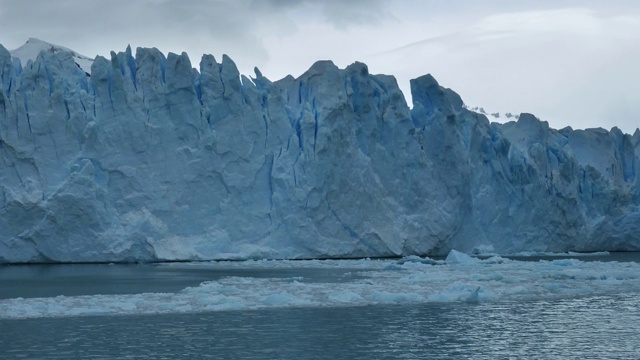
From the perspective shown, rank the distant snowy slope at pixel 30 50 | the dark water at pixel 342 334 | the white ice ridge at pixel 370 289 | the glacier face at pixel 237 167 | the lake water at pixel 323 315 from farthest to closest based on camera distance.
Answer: the distant snowy slope at pixel 30 50
the glacier face at pixel 237 167
the white ice ridge at pixel 370 289
the lake water at pixel 323 315
the dark water at pixel 342 334

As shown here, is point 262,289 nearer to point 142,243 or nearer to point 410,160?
point 142,243

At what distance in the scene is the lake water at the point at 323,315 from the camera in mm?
9953

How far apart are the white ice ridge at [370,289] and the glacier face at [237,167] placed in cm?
292

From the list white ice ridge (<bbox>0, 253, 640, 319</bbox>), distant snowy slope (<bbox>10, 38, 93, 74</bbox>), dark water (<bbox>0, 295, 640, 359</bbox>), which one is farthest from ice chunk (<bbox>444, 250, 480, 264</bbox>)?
distant snowy slope (<bbox>10, 38, 93, 74</bbox>)

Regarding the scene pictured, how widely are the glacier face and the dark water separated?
477 inches

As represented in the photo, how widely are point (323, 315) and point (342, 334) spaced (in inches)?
72.9

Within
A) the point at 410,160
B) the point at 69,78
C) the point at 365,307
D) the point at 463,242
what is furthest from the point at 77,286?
the point at 463,242

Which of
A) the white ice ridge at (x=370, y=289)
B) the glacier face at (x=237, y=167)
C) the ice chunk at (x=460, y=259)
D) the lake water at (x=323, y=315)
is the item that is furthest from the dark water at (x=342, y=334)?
the glacier face at (x=237, y=167)

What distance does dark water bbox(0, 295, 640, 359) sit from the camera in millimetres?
9703

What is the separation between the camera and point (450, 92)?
31.0 metres

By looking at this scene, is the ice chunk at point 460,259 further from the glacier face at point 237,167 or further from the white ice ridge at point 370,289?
the glacier face at point 237,167

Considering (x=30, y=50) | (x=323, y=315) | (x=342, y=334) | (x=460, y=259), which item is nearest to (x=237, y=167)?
(x=460, y=259)

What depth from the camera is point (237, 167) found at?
1027 inches

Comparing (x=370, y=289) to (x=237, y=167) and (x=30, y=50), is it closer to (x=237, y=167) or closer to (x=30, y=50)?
(x=237, y=167)
